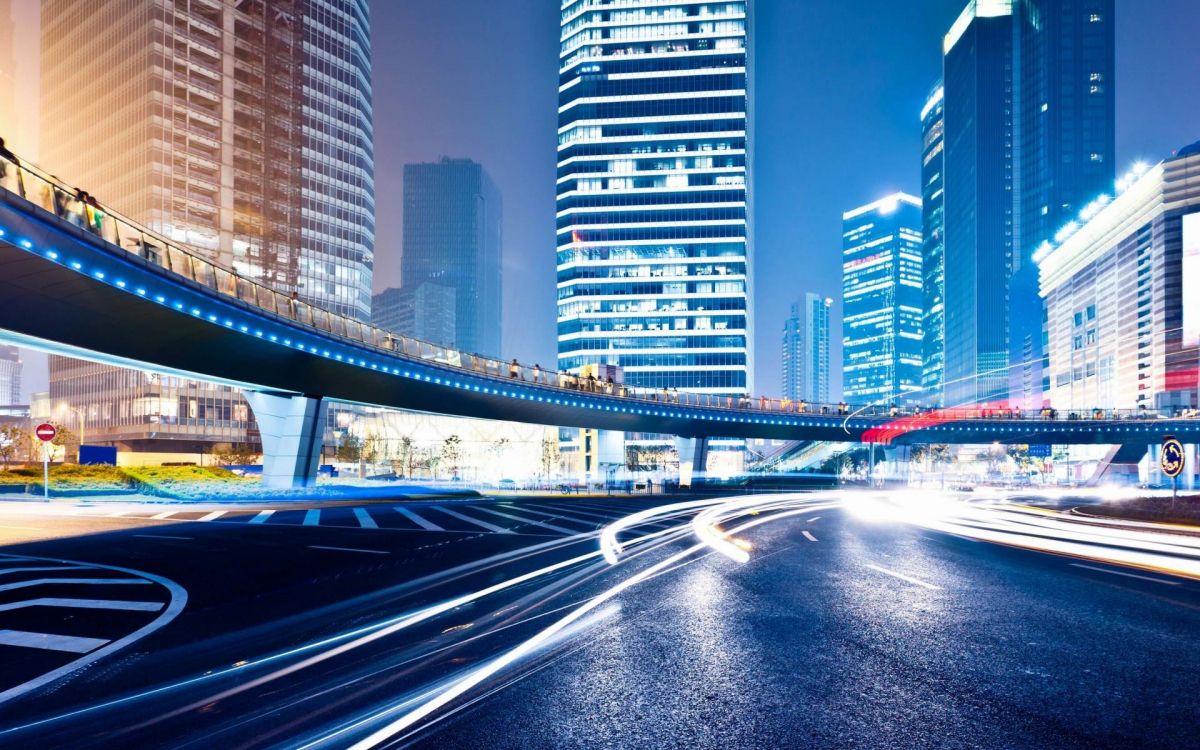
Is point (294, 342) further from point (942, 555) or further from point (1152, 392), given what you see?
point (1152, 392)

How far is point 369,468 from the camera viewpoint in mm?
87312

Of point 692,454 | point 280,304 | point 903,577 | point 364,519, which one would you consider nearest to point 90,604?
point 903,577

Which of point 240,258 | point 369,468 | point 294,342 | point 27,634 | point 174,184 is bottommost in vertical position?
point 369,468

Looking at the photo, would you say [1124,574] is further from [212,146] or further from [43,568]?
[212,146]

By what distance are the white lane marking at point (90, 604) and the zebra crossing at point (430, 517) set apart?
10.0 m

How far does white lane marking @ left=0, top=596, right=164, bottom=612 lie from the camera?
31.1 feet

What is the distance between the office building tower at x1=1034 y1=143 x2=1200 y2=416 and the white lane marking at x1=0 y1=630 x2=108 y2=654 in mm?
108340

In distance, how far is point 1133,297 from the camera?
13650cm

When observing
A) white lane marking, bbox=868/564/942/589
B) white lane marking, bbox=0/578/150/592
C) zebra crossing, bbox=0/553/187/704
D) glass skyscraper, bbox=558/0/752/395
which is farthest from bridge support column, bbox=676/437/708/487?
glass skyscraper, bbox=558/0/752/395

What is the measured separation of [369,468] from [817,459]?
59.1 meters

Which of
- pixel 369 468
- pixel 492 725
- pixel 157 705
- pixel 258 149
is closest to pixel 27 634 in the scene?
pixel 157 705

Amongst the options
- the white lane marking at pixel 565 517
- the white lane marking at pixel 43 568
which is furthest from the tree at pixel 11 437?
the white lane marking at pixel 43 568

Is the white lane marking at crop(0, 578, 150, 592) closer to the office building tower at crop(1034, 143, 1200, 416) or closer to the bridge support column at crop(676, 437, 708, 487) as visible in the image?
the bridge support column at crop(676, 437, 708, 487)

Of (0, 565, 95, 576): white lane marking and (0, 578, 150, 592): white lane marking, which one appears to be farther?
(0, 565, 95, 576): white lane marking
